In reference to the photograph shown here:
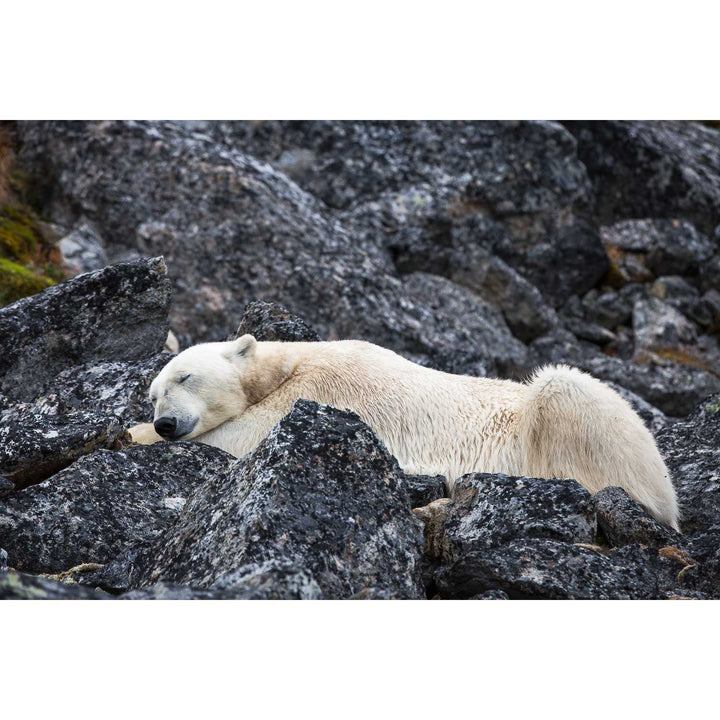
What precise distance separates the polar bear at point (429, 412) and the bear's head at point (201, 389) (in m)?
0.01

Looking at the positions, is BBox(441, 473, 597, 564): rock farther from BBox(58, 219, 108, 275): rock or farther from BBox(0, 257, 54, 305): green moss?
BBox(58, 219, 108, 275): rock

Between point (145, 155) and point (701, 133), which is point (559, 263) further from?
point (145, 155)

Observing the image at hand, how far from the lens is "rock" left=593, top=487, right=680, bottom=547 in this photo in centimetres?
696

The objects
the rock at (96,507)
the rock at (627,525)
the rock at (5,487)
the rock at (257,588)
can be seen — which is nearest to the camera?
the rock at (257,588)

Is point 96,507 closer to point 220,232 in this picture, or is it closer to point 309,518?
point 309,518

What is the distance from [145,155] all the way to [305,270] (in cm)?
412

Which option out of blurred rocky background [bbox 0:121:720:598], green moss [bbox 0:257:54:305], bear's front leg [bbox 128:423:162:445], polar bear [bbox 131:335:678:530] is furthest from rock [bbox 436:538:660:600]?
green moss [bbox 0:257:54:305]

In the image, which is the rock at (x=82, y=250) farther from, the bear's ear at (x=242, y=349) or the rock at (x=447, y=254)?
the bear's ear at (x=242, y=349)

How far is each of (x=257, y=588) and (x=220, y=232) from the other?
11405mm

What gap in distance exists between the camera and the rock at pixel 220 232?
48.2ft

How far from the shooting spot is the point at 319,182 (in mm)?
18750

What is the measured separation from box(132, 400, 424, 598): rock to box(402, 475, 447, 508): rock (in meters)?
1.44

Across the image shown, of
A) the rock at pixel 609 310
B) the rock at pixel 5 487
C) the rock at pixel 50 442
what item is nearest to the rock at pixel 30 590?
the rock at pixel 5 487

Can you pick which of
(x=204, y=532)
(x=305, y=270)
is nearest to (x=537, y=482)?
(x=204, y=532)
